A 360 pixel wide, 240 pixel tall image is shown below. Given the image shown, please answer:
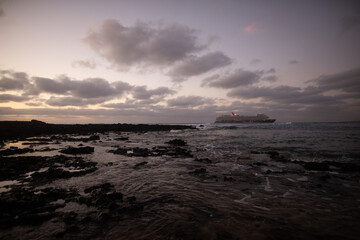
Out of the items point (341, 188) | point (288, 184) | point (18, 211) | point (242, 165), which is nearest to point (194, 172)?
point (242, 165)

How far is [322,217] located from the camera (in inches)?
223

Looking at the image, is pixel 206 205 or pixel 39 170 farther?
pixel 39 170

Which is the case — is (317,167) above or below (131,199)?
below

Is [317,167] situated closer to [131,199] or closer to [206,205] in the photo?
[206,205]

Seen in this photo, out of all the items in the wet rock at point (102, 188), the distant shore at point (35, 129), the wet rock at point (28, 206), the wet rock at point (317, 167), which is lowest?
the wet rock at point (317, 167)

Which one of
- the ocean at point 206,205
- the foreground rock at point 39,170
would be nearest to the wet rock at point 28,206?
the ocean at point 206,205

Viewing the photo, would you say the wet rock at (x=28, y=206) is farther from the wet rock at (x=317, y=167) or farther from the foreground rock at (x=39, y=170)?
the wet rock at (x=317, y=167)

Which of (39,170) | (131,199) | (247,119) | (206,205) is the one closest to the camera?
(206,205)

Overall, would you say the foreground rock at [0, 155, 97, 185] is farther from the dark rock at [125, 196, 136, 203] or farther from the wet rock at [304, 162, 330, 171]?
the wet rock at [304, 162, 330, 171]

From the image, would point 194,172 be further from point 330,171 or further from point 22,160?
point 22,160

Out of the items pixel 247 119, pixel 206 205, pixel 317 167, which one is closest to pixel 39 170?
pixel 206 205

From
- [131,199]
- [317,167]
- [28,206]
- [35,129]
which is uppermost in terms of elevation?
[35,129]

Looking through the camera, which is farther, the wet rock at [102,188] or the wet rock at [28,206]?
the wet rock at [102,188]

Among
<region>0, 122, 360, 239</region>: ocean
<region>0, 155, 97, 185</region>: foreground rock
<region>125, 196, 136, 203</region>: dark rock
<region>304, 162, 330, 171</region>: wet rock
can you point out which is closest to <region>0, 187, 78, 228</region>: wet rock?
<region>0, 122, 360, 239</region>: ocean
